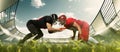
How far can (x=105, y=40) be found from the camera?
4465 mm

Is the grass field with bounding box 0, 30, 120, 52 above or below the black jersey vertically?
below

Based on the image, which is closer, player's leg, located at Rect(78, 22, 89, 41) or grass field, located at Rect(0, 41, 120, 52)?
grass field, located at Rect(0, 41, 120, 52)

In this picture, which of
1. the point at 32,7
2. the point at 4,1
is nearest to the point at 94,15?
the point at 32,7

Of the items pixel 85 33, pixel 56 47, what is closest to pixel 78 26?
pixel 85 33

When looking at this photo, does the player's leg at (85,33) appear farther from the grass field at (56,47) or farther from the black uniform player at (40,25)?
the grass field at (56,47)

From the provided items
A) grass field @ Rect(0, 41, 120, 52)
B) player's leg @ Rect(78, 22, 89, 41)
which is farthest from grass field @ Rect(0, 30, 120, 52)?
player's leg @ Rect(78, 22, 89, 41)

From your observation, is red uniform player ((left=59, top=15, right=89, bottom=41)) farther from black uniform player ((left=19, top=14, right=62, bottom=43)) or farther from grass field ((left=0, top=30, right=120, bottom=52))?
grass field ((left=0, top=30, right=120, bottom=52))

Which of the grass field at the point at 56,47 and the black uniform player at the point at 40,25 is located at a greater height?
the black uniform player at the point at 40,25

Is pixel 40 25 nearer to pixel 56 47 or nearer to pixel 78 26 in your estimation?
pixel 78 26

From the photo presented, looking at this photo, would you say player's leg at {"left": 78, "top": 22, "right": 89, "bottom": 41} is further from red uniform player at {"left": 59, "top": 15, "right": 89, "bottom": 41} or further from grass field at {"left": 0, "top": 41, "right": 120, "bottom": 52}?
grass field at {"left": 0, "top": 41, "right": 120, "bottom": 52}

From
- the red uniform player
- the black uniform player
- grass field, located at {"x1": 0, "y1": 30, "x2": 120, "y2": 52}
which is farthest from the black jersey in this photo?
grass field, located at {"x1": 0, "y1": 30, "x2": 120, "y2": 52}

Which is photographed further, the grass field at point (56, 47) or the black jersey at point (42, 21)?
the black jersey at point (42, 21)

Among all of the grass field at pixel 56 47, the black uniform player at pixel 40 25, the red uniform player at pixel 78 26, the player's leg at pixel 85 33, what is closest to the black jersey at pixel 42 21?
the black uniform player at pixel 40 25

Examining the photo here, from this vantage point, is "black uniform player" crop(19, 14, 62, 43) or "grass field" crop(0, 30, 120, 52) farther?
"black uniform player" crop(19, 14, 62, 43)
